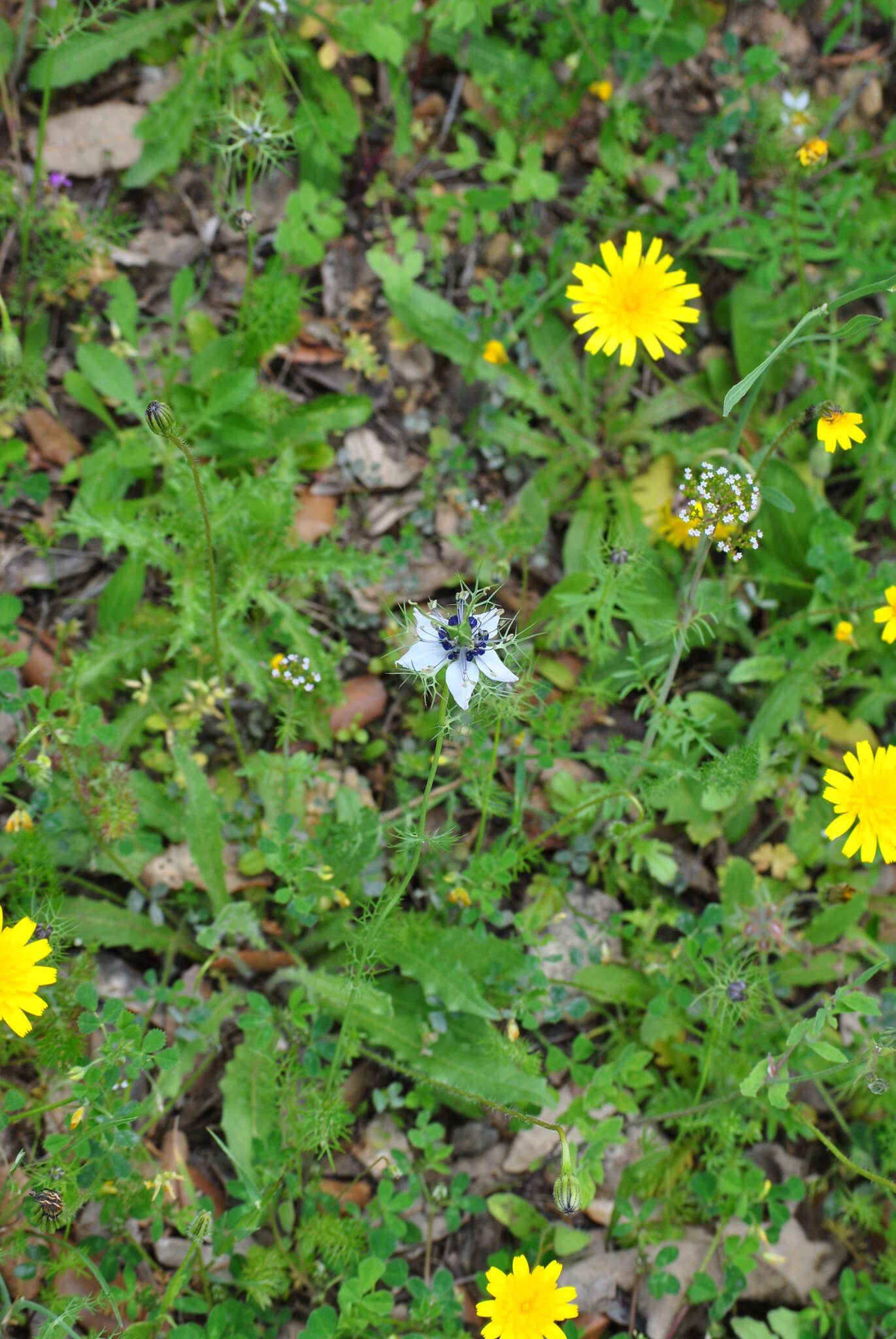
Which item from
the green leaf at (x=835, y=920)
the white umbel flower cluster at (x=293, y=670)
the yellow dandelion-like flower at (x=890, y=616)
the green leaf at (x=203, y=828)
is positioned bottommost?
the green leaf at (x=835, y=920)

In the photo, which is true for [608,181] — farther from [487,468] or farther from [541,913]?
[541,913]

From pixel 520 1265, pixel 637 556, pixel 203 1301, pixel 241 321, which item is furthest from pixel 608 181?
pixel 203 1301

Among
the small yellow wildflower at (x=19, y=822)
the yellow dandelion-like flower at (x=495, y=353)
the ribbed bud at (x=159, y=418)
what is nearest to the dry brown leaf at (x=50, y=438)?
the small yellow wildflower at (x=19, y=822)

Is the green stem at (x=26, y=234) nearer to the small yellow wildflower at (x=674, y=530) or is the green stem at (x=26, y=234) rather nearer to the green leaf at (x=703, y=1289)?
the small yellow wildflower at (x=674, y=530)

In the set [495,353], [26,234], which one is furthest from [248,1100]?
[26,234]

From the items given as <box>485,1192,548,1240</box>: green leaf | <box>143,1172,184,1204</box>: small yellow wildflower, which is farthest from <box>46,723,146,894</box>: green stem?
<box>485,1192,548,1240</box>: green leaf

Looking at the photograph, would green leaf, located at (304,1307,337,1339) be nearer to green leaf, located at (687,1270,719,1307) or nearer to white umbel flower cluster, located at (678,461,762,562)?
green leaf, located at (687,1270,719,1307)

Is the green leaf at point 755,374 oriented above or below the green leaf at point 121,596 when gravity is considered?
above
